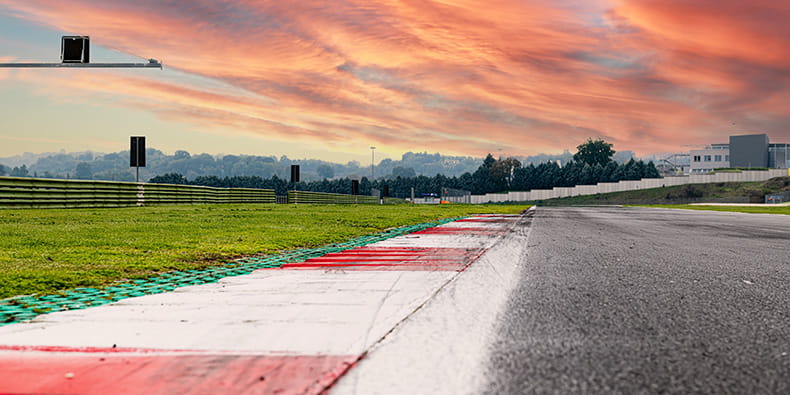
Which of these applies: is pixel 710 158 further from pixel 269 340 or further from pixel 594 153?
pixel 269 340

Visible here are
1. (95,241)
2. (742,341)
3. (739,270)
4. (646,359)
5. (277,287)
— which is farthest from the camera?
(95,241)

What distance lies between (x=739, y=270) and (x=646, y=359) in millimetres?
4441

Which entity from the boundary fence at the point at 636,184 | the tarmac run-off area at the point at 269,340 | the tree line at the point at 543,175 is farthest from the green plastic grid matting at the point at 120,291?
the tree line at the point at 543,175

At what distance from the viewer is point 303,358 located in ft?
9.32

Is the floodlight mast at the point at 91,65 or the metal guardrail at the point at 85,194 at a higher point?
the floodlight mast at the point at 91,65

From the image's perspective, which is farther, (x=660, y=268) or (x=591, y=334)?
(x=660, y=268)

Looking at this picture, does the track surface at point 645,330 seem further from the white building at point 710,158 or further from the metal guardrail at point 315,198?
the white building at point 710,158

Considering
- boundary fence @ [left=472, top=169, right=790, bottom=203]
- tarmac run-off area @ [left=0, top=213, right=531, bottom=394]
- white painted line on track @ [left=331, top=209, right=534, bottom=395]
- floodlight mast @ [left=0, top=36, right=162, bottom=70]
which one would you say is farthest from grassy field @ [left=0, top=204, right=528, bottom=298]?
boundary fence @ [left=472, top=169, right=790, bottom=203]

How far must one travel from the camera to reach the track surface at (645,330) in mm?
2514

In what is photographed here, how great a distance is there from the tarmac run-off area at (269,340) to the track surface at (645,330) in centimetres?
28

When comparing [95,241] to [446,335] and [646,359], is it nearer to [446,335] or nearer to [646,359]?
[446,335]

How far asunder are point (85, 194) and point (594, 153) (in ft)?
513

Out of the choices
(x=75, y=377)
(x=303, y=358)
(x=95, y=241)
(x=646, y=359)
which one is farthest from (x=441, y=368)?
(x=95, y=241)

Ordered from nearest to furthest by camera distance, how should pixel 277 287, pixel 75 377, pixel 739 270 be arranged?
pixel 75 377, pixel 277 287, pixel 739 270
